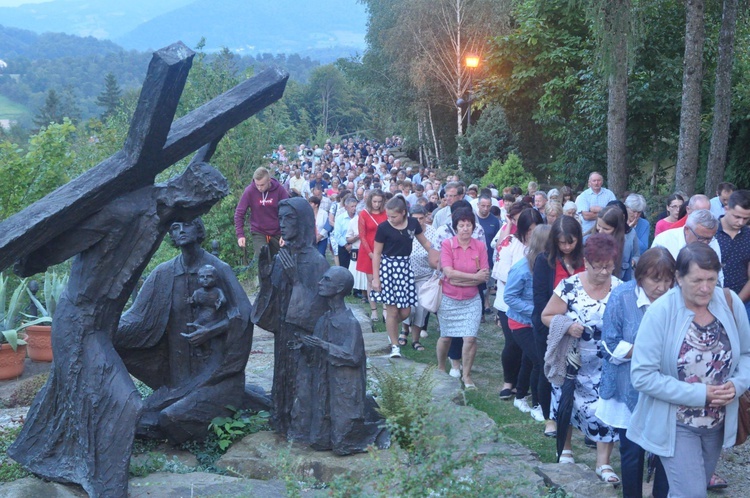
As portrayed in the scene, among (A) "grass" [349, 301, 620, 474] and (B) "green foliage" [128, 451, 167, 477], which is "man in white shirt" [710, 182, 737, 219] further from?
(B) "green foliage" [128, 451, 167, 477]

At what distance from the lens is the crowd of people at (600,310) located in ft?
15.0

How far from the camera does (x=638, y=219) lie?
1030 centimetres

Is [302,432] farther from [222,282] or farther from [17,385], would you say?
[17,385]

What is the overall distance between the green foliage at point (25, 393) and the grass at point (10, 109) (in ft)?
362

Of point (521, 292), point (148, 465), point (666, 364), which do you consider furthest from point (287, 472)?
point (521, 292)

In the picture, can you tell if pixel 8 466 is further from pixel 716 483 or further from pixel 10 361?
pixel 716 483

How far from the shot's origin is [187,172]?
5715mm

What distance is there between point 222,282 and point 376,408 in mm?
1570

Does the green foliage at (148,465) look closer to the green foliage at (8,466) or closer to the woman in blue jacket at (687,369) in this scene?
the green foliage at (8,466)

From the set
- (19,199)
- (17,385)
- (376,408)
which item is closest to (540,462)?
(376,408)

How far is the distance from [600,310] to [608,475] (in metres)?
1.18

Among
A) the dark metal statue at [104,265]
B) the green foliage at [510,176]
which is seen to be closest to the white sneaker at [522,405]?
the dark metal statue at [104,265]

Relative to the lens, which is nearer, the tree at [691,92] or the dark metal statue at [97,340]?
the dark metal statue at [97,340]

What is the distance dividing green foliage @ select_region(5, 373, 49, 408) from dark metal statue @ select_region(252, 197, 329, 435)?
2546mm
